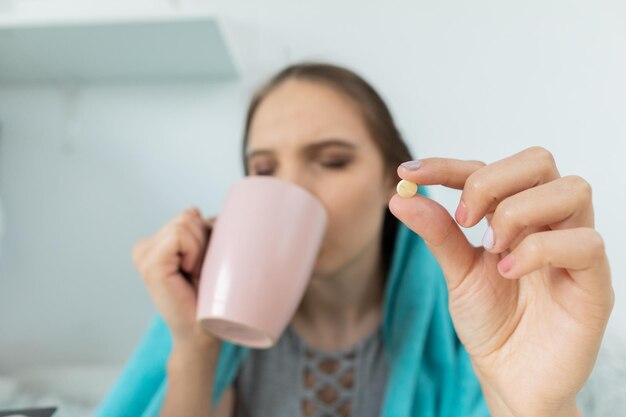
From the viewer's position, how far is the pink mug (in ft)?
1.27

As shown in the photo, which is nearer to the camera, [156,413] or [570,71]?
[570,71]

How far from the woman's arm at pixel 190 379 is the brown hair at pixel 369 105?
280 mm

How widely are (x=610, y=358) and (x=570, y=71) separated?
0.20 meters

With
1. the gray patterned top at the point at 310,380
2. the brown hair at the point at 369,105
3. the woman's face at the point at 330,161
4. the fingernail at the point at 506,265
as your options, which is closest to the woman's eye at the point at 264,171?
the woman's face at the point at 330,161

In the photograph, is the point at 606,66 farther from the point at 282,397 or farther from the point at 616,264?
the point at 282,397

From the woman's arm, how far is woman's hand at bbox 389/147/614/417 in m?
0.30

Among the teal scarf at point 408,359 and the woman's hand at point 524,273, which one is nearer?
the woman's hand at point 524,273

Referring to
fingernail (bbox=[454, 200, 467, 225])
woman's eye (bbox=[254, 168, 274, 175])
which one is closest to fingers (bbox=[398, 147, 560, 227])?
fingernail (bbox=[454, 200, 467, 225])

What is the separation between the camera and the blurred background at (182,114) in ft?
1.01

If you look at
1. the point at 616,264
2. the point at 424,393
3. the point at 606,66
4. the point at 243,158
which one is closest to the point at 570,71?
the point at 606,66

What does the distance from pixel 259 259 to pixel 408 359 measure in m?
0.23

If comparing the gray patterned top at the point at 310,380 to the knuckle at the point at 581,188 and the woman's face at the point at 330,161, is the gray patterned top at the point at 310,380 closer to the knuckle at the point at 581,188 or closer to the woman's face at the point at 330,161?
the woman's face at the point at 330,161

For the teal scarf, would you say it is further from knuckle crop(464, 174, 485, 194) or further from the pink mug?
knuckle crop(464, 174, 485, 194)

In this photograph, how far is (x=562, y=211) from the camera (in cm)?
23
